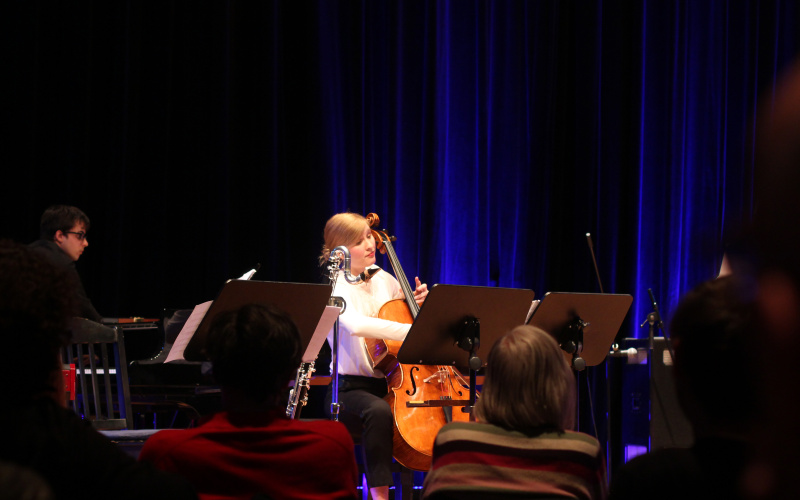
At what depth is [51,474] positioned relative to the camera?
1106 mm

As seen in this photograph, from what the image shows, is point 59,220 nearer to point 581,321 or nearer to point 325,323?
point 325,323

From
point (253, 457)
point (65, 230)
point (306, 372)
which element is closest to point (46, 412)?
point (253, 457)

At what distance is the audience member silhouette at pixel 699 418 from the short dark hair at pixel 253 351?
0.74m

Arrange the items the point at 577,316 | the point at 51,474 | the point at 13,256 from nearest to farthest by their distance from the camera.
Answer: the point at 51,474 < the point at 13,256 < the point at 577,316

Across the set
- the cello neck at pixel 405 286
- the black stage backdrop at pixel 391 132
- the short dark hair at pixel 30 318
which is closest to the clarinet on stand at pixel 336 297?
the cello neck at pixel 405 286

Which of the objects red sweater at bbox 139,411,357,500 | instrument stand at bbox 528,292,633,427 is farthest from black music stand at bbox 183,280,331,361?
red sweater at bbox 139,411,357,500

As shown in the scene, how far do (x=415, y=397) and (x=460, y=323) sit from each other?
60 cm

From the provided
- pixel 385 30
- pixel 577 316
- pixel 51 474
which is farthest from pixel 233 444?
pixel 385 30

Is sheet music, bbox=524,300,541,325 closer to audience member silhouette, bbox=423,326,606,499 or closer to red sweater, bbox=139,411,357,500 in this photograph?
audience member silhouette, bbox=423,326,606,499

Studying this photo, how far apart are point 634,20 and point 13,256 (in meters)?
5.06

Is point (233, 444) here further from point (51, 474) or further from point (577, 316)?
point (577, 316)

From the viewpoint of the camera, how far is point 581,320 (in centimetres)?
340

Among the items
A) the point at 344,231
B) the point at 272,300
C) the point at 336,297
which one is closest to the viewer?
the point at 272,300

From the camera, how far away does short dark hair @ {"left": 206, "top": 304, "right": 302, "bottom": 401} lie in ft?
5.26
